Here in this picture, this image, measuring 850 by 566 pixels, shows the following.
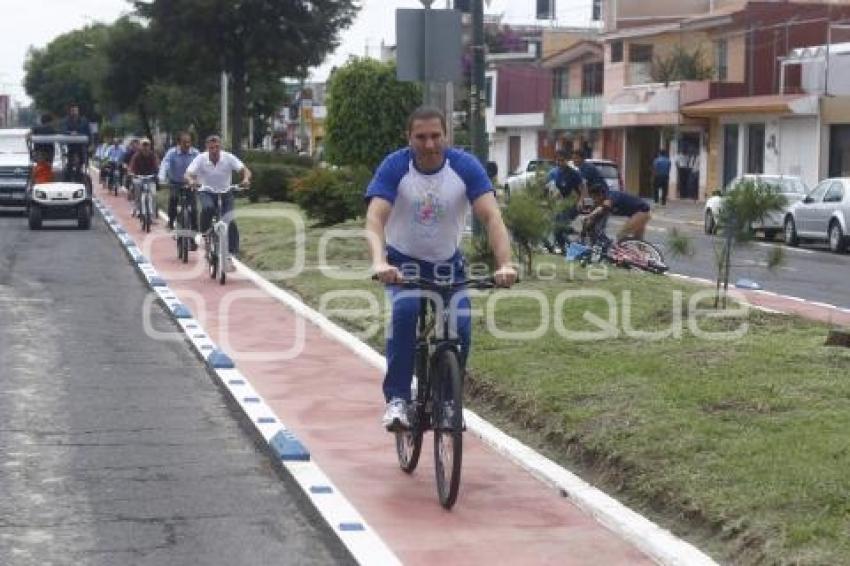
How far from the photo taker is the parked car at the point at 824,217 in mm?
31375

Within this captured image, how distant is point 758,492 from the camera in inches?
270

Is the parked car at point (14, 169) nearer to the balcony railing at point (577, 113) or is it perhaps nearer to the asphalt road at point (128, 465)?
the asphalt road at point (128, 465)

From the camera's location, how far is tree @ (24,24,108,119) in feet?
331

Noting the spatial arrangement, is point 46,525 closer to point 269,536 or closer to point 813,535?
point 269,536

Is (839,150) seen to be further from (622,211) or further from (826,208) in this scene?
(622,211)

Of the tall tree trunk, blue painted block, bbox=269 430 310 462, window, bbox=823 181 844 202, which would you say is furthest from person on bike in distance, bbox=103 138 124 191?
blue painted block, bbox=269 430 310 462

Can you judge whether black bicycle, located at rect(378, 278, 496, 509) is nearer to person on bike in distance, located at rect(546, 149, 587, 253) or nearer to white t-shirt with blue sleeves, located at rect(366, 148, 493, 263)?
white t-shirt with blue sleeves, located at rect(366, 148, 493, 263)

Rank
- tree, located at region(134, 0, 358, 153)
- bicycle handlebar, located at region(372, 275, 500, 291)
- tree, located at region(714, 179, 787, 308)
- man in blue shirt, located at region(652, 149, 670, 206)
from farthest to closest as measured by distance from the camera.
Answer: man in blue shirt, located at region(652, 149, 670, 206) → tree, located at region(134, 0, 358, 153) → tree, located at region(714, 179, 787, 308) → bicycle handlebar, located at region(372, 275, 500, 291)

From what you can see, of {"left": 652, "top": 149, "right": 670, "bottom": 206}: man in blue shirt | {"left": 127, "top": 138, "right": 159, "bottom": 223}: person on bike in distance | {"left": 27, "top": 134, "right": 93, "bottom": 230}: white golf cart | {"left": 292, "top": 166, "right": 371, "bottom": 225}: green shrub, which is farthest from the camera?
{"left": 652, "top": 149, "right": 670, "bottom": 206}: man in blue shirt

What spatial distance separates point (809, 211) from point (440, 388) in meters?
26.4

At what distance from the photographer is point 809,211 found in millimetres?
32844

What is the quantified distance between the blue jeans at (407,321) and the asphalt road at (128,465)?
776mm

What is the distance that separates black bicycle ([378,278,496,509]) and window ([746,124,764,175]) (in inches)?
1652

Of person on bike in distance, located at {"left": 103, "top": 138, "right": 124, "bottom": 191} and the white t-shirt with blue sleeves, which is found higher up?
the white t-shirt with blue sleeves
